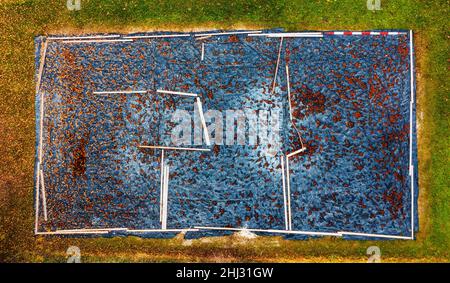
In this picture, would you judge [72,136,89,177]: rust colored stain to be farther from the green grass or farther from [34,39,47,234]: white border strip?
the green grass

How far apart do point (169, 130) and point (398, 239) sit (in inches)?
195

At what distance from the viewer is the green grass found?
7094 millimetres

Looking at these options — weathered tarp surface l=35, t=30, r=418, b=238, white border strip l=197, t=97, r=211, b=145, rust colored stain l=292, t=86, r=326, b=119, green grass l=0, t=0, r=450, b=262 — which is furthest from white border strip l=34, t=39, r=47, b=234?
rust colored stain l=292, t=86, r=326, b=119

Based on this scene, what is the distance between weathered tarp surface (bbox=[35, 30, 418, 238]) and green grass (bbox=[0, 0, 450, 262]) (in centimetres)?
32

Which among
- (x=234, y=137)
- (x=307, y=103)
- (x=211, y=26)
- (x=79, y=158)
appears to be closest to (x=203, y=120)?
(x=234, y=137)

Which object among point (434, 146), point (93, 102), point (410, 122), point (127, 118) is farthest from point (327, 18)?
point (93, 102)

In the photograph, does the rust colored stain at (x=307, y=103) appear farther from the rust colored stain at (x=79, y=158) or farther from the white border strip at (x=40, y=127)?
the white border strip at (x=40, y=127)

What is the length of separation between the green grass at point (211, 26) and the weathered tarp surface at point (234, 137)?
318 millimetres

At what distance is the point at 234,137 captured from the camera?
23.5 feet

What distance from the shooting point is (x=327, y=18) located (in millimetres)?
7293

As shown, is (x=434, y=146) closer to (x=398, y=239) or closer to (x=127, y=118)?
(x=398, y=239)

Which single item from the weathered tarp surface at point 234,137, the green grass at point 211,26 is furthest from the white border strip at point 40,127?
the green grass at point 211,26

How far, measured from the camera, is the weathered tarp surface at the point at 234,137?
23.2 ft

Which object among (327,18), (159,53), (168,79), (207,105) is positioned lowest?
(207,105)
